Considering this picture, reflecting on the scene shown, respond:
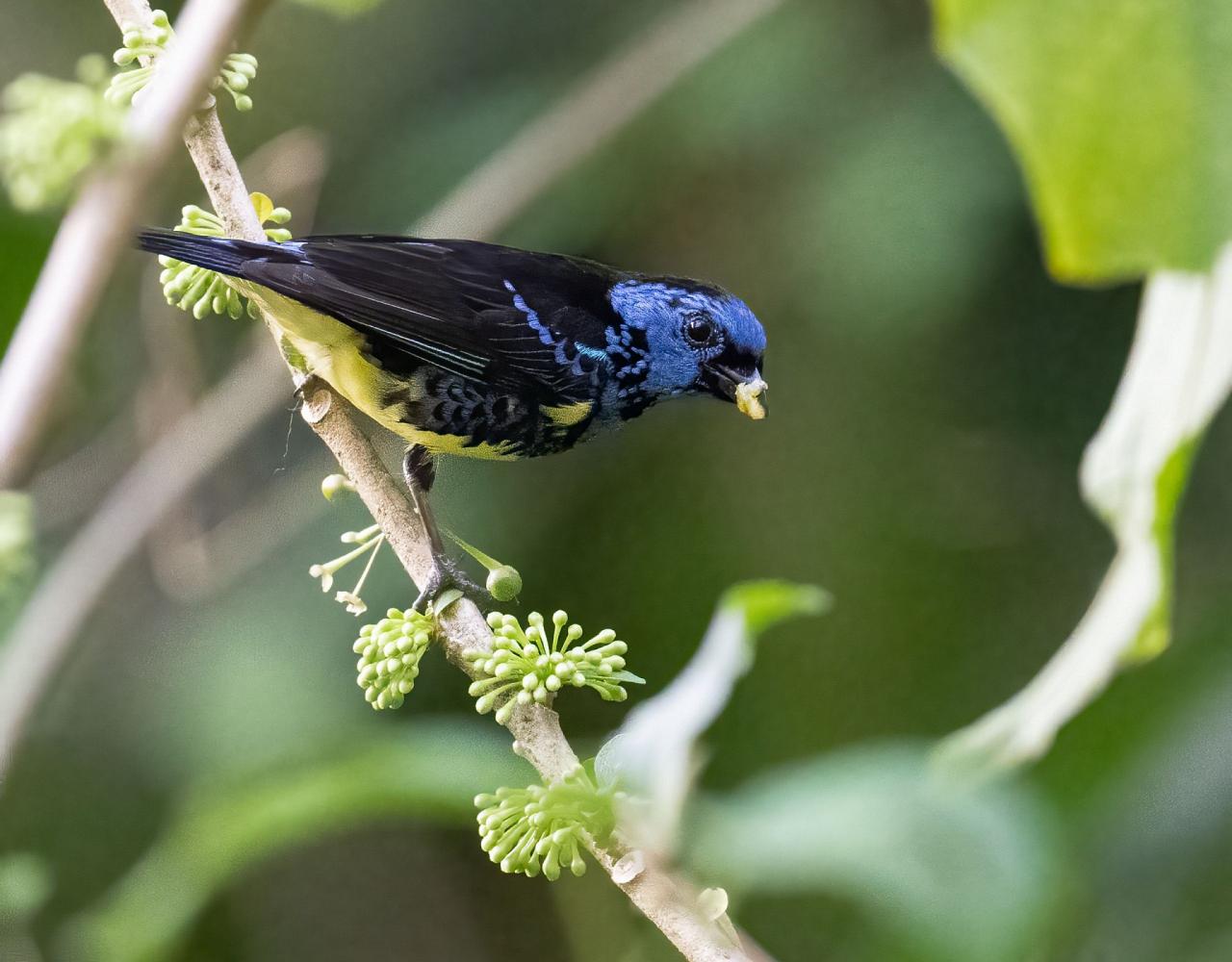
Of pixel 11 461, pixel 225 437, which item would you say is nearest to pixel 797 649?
pixel 225 437

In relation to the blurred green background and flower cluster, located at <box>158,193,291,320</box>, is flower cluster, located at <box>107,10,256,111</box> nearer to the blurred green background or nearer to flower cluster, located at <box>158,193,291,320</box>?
flower cluster, located at <box>158,193,291,320</box>

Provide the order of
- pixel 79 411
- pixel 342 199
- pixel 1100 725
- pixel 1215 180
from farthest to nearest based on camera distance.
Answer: pixel 342 199 < pixel 79 411 < pixel 1100 725 < pixel 1215 180

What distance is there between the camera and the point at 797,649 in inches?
104

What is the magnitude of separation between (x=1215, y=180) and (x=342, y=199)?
2815 millimetres

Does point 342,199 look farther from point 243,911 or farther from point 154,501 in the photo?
point 243,911

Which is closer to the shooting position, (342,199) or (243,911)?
(243,911)

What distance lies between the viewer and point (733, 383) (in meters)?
1.75

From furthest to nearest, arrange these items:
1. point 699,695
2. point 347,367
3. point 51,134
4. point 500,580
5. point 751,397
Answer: point 751,397 < point 347,367 < point 500,580 < point 51,134 < point 699,695

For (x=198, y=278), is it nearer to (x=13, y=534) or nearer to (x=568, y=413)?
(x=568, y=413)

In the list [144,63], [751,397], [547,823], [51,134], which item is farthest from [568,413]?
[51,134]

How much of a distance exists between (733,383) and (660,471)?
1140mm

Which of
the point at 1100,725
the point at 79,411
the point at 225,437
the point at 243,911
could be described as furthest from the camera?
the point at 79,411

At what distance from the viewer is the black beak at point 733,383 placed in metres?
1.72

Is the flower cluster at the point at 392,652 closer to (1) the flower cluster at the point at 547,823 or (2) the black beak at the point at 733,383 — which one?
(1) the flower cluster at the point at 547,823
